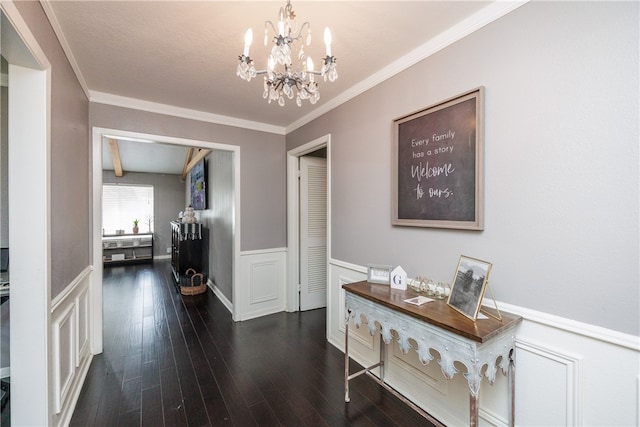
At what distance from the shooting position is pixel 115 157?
5895 millimetres

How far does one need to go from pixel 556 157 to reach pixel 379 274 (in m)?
1.24

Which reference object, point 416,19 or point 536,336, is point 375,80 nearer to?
point 416,19

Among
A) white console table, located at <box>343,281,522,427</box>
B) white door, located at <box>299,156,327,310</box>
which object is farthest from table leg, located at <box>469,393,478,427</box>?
white door, located at <box>299,156,327,310</box>

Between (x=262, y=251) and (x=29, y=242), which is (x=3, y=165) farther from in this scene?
(x=262, y=251)

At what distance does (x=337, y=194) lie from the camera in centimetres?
263

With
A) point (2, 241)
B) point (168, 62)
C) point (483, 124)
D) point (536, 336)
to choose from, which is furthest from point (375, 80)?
point (2, 241)

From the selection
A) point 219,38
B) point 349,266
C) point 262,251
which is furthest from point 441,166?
point 262,251

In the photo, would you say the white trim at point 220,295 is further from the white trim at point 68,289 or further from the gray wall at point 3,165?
the gray wall at point 3,165

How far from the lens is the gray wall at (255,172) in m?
2.99

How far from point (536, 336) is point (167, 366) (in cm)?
270

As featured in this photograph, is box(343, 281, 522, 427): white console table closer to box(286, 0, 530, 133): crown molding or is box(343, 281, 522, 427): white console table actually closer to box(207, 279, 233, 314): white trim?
box(286, 0, 530, 133): crown molding

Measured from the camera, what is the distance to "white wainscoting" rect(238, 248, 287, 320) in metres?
3.33

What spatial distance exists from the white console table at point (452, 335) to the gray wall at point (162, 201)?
301 inches

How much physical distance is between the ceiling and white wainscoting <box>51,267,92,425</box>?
1.64 meters
